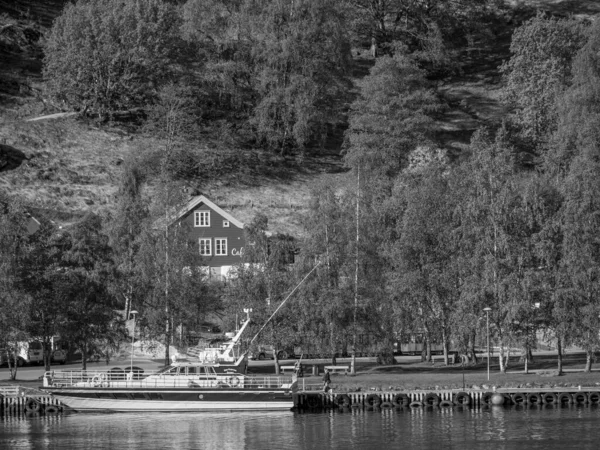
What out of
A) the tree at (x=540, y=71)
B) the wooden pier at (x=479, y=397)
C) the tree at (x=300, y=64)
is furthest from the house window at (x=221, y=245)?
the wooden pier at (x=479, y=397)

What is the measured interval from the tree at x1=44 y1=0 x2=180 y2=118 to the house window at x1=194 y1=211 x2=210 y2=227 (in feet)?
84.4

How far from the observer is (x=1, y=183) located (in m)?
128

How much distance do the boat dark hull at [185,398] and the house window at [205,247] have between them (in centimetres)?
4541

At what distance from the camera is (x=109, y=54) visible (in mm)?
140000

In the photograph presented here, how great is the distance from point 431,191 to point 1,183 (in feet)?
184

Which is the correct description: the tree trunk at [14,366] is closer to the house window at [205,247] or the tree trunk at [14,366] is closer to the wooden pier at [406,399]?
the wooden pier at [406,399]

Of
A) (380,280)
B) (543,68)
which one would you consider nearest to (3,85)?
(543,68)

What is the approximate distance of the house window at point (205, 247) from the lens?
4798 inches

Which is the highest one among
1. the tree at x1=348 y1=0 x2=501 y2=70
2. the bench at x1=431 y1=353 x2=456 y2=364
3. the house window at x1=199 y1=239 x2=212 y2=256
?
the tree at x1=348 y1=0 x2=501 y2=70

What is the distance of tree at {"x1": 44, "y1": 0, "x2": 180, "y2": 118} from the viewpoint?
5527 inches

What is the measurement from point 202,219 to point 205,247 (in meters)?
2.84

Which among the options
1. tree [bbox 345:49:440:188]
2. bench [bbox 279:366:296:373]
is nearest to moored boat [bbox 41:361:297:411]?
bench [bbox 279:366:296:373]

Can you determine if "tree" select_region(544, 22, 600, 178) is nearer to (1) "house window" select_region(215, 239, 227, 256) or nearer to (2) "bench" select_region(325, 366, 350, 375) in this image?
(1) "house window" select_region(215, 239, 227, 256)

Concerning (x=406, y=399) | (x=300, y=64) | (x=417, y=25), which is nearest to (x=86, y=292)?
(x=406, y=399)
